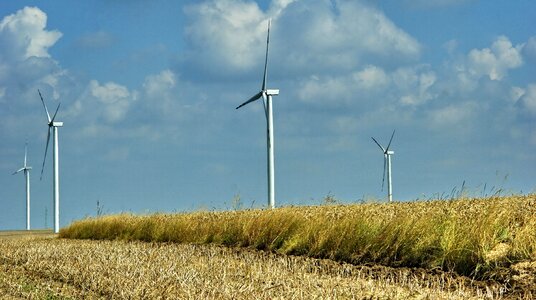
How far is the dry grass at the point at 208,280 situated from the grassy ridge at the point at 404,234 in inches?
22.8

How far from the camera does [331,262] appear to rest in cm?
1898

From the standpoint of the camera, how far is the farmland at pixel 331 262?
42.7 ft

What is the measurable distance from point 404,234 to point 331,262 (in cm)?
201

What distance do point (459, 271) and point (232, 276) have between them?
4.58 m

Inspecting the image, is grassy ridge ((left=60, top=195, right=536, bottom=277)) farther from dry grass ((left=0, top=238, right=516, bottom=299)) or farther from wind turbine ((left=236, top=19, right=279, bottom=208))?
wind turbine ((left=236, top=19, right=279, bottom=208))

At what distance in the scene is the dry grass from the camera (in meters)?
12.1

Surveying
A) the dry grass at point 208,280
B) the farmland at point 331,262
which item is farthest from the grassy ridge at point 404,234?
the dry grass at point 208,280

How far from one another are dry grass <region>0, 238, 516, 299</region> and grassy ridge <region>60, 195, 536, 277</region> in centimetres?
58

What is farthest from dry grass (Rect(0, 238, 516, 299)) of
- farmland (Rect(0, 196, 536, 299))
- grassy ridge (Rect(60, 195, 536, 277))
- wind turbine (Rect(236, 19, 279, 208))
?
wind turbine (Rect(236, 19, 279, 208))

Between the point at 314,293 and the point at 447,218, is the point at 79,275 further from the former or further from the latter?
the point at 447,218

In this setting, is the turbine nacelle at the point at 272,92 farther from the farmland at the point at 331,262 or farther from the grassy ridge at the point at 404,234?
the farmland at the point at 331,262

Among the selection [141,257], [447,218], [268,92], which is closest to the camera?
[447,218]

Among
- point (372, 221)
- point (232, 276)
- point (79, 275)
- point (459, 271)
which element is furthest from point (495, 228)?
point (79, 275)

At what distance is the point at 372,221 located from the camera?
19.9m
